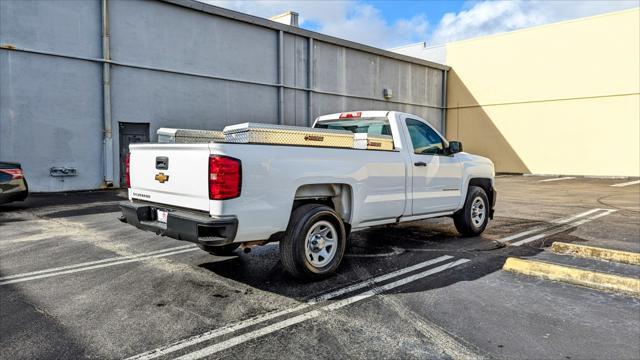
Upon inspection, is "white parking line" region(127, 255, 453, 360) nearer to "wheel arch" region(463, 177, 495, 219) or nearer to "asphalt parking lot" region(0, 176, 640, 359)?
"asphalt parking lot" region(0, 176, 640, 359)

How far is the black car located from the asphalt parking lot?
3007 mm

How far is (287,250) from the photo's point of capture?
14.9 ft

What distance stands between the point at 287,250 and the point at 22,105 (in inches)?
480

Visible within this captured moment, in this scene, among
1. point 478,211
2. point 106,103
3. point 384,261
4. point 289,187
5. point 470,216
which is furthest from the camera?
point 106,103

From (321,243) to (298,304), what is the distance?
890mm

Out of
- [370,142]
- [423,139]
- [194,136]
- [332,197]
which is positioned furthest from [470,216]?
[194,136]

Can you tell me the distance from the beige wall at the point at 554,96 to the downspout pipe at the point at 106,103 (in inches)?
824

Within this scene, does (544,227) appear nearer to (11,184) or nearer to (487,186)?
(487,186)

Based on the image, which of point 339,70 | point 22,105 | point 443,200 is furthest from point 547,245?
point 339,70

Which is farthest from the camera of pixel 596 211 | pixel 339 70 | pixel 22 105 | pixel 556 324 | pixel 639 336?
pixel 339 70

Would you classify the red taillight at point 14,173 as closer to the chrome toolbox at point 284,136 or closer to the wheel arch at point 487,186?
the chrome toolbox at point 284,136

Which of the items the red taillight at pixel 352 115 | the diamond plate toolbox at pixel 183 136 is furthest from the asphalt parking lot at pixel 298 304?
the red taillight at pixel 352 115

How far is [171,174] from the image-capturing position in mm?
4508

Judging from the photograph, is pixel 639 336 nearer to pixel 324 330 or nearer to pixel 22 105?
pixel 324 330
